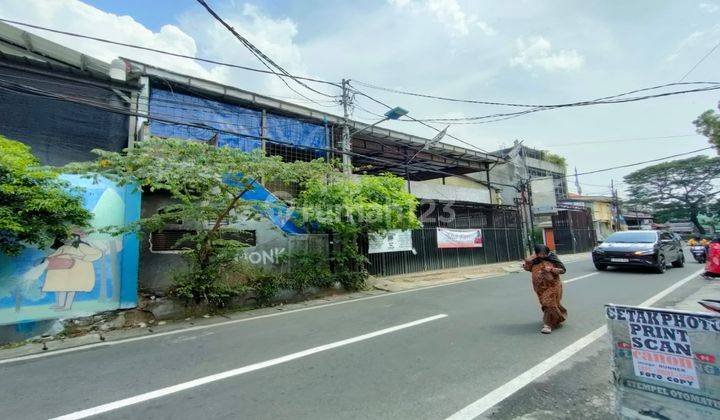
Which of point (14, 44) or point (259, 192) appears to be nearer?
point (14, 44)

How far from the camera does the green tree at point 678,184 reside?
42812mm

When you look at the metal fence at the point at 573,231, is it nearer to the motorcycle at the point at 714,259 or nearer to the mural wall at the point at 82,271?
the motorcycle at the point at 714,259

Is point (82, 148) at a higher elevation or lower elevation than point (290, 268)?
higher

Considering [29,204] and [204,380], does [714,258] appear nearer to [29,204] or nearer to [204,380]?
[204,380]

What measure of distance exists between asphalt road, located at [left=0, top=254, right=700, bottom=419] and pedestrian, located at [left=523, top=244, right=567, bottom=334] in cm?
23

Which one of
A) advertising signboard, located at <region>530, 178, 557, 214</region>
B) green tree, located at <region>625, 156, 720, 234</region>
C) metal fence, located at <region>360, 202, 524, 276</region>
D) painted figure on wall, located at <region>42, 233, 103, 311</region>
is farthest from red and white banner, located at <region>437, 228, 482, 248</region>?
green tree, located at <region>625, 156, 720, 234</region>

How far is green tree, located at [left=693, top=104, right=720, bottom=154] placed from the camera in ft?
47.6

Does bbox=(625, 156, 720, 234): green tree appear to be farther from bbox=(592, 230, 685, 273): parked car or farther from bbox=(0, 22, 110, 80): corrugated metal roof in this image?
bbox=(0, 22, 110, 80): corrugated metal roof

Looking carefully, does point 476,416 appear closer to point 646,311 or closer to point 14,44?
point 646,311

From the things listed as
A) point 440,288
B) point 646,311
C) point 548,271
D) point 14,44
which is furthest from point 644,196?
point 14,44

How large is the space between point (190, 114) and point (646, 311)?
12539 millimetres

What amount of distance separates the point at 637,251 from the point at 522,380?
38.9ft

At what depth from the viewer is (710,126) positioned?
50.5ft

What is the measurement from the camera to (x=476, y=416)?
117 inches
